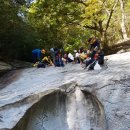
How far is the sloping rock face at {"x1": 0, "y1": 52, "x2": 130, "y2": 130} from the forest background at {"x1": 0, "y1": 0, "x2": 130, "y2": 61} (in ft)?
31.3

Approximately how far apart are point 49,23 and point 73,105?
15.9 meters

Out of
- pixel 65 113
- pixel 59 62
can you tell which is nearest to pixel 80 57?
pixel 59 62

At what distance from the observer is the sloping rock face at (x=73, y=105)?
1005cm

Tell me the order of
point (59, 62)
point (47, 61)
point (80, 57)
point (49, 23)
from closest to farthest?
point (80, 57), point (59, 62), point (47, 61), point (49, 23)

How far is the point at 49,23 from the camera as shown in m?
27.0

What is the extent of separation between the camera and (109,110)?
9742mm

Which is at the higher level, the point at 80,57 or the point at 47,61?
the point at 80,57

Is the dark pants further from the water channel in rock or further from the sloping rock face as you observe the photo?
the water channel in rock

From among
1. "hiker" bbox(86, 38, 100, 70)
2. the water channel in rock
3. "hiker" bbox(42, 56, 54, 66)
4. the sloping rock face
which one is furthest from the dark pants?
the water channel in rock

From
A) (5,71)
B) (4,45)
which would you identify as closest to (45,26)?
(4,45)

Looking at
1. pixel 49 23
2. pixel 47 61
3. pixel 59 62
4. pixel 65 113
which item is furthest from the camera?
pixel 49 23

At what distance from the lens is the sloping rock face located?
1005 cm

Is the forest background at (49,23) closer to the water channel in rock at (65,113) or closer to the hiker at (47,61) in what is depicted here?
the hiker at (47,61)

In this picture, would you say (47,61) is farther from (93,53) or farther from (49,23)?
(49,23)
